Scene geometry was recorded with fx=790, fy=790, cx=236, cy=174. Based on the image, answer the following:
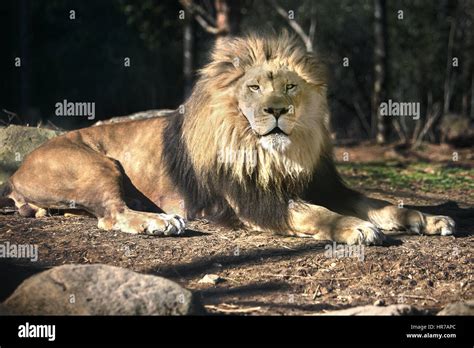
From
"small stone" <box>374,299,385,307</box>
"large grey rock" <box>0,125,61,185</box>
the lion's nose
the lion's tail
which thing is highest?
the lion's nose

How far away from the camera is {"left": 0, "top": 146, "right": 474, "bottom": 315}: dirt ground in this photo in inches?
175

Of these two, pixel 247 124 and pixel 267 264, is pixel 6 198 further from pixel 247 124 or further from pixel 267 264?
pixel 267 264

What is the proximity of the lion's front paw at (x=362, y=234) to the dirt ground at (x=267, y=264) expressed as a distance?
0.22 ft

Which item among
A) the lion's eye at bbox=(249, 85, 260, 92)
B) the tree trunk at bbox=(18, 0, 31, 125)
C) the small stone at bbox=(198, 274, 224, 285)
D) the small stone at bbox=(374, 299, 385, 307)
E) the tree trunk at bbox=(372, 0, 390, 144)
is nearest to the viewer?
the small stone at bbox=(374, 299, 385, 307)

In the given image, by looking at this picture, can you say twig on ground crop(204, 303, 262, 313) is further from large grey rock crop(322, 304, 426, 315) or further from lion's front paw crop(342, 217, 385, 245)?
lion's front paw crop(342, 217, 385, 245)

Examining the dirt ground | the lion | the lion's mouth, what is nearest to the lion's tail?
the lion

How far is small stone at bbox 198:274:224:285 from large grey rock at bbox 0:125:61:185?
3514mm

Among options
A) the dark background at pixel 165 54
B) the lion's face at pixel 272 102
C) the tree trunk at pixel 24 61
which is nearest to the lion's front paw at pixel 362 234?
the lion's face at pixel 272 102

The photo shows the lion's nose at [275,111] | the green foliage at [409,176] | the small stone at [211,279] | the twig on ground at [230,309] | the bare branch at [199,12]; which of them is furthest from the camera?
the bare branch at [199,12]

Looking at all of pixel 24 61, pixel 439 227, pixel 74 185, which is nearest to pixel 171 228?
pixel 74 185

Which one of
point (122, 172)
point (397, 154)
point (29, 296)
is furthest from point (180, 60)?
point (29, 296)

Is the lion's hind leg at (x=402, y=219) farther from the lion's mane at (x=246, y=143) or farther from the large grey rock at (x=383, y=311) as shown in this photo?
the large grey rock at (x=383, y=311)

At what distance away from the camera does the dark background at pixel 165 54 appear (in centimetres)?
1588

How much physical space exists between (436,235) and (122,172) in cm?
248
